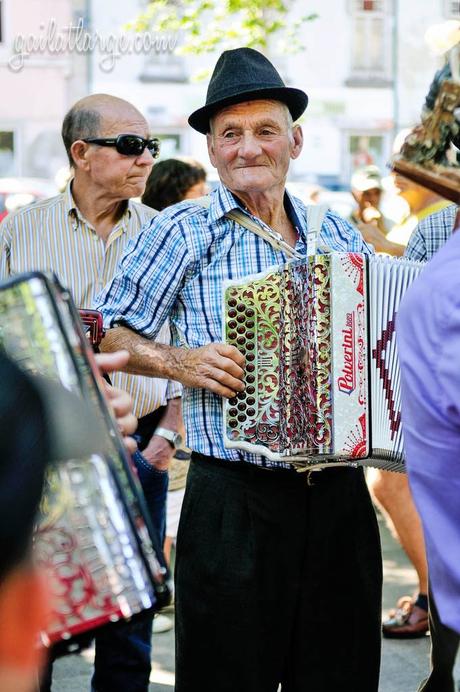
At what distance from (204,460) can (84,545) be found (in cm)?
157

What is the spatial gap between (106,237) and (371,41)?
23839 mm

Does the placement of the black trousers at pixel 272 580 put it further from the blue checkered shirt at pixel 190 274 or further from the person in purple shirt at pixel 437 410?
the person in purple shirt at pixel 437 410

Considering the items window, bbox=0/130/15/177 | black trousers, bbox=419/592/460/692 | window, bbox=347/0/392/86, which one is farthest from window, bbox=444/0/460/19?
black trousers, bbox=419/592/460/692

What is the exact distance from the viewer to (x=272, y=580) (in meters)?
3.11

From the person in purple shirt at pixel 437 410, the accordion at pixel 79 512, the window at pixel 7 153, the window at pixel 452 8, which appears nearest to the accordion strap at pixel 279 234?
the person in purple shirt at pixel 437 410

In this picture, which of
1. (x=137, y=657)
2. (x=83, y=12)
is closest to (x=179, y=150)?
(x=83, y=12)

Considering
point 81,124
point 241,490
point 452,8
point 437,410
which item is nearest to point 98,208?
point 81,124

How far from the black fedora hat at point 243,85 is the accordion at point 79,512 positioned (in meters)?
1.78

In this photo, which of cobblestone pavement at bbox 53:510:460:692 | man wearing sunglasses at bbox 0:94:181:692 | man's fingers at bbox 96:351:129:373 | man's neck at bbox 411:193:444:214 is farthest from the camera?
man's neck at bbox 411:193:444:214

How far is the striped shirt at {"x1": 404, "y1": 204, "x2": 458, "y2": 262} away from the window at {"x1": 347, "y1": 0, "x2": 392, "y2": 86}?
75.5ft

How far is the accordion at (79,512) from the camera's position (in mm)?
1595

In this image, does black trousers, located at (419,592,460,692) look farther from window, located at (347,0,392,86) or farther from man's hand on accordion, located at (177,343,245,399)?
window, located at (347,0,392,86)

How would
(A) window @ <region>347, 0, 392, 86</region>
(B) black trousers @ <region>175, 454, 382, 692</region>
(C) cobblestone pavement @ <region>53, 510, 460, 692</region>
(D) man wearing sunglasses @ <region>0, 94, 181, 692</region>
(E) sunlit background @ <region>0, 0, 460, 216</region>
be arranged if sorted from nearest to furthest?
(B) black trousers @ <region>175, 454, 382, 692</region> < (D) man wearing sunglasses @ <region>0, 94, 181, 692</region> < (C) cobblestone pavement @ <region>53, 510, 460, 692</region> < (E) sunlit background @ <region>0, 0, 460, 216</region> < (A) window @ <region>347, 0, 392, 86</region>

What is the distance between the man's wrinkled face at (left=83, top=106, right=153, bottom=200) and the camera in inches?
169
